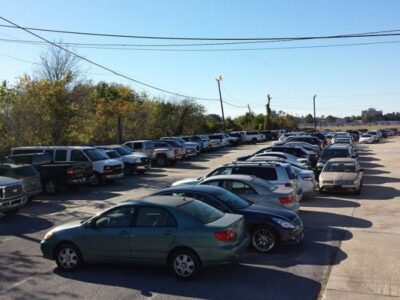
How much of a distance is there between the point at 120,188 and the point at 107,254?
14174 mm

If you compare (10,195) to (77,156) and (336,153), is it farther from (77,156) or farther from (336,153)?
(336,153)

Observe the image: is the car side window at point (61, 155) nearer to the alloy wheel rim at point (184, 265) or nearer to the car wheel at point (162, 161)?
the car wheel at point (162, 161)

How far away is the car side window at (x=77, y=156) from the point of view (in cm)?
2345

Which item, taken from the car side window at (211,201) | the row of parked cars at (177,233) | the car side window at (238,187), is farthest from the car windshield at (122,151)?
the car side window at (211,201)

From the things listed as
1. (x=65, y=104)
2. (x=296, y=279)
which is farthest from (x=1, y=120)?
(x=296, y=279)

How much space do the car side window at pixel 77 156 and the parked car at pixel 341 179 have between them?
35.3 ft

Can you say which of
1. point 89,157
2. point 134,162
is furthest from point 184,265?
point 134,162

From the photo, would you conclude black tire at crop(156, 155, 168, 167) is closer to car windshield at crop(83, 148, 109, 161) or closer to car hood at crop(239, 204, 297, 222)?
car windshield at crop(83, 148, 109, 161)

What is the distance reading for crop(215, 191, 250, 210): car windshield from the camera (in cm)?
1097

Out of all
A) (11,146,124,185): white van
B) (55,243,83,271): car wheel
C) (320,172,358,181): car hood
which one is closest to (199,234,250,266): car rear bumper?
(55,243,83,271): car wheel

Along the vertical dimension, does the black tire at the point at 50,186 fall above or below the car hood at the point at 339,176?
below

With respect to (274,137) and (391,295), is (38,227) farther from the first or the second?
(274,137)

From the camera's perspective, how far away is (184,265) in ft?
28.7

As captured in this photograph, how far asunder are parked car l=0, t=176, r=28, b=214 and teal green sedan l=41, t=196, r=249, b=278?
244 inches
